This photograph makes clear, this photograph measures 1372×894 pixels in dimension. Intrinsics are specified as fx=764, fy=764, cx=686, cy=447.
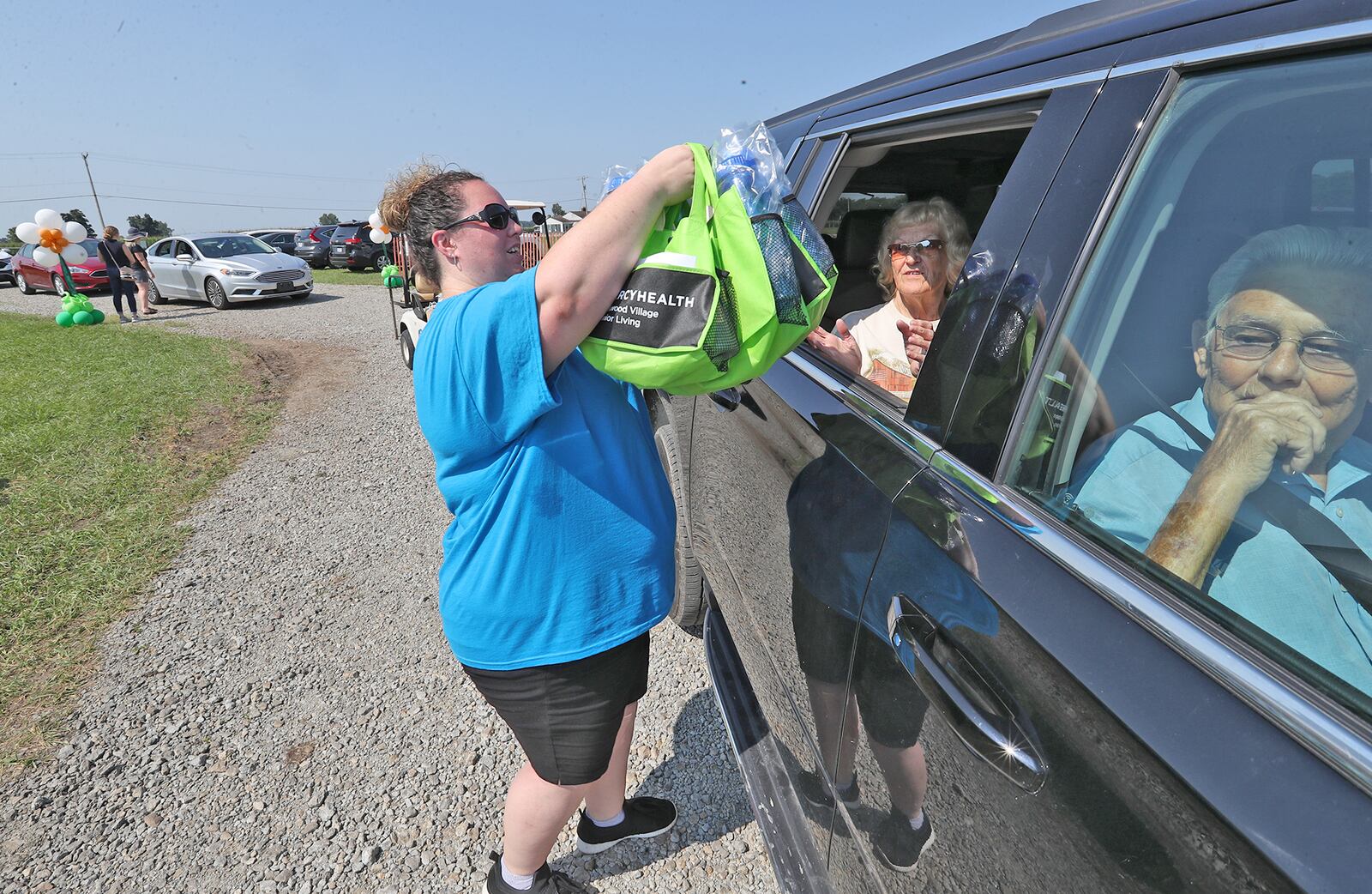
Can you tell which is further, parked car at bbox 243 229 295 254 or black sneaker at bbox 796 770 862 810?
parked car at bbox 243 229 295 254

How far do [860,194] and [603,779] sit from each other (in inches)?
84.8

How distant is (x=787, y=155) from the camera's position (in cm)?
241

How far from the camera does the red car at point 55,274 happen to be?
62.8ft

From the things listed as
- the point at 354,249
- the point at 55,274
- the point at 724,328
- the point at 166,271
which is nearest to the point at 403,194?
→ the point at 724,328

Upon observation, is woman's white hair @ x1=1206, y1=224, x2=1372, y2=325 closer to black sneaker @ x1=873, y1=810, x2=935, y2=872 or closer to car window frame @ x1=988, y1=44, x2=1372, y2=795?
car window frame @ x1=988, y1=44, x2=1372, y2=795

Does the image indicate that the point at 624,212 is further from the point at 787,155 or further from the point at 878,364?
the point at 787,155

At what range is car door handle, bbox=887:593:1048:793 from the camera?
90 cm

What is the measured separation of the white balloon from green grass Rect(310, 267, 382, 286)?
5.38 m

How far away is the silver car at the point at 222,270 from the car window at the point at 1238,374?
1724cm

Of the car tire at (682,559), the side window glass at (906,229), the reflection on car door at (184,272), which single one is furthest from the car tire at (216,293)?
the side window glass at (906,229)

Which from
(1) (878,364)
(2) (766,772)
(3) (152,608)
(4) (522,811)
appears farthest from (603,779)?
(3) (152,608)

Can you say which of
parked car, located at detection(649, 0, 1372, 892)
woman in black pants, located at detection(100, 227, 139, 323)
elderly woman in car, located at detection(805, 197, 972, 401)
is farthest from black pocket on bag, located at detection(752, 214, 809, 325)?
woman in black pants, located at detection(100, 227, 139, 323)

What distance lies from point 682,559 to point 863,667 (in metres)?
1.61

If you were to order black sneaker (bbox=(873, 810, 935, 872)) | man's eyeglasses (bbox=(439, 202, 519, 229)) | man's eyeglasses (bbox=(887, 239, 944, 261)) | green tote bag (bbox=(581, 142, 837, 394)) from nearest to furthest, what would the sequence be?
black sneaker (bbox=(873, 810, 935, 872)), green tote bag (bbox=(581, 142, 837, 394)), man's eyeglasses (bbox=(439, 202, 519, 229)), man's eyeglasses (bbox=(887, 239, 944, 261))
